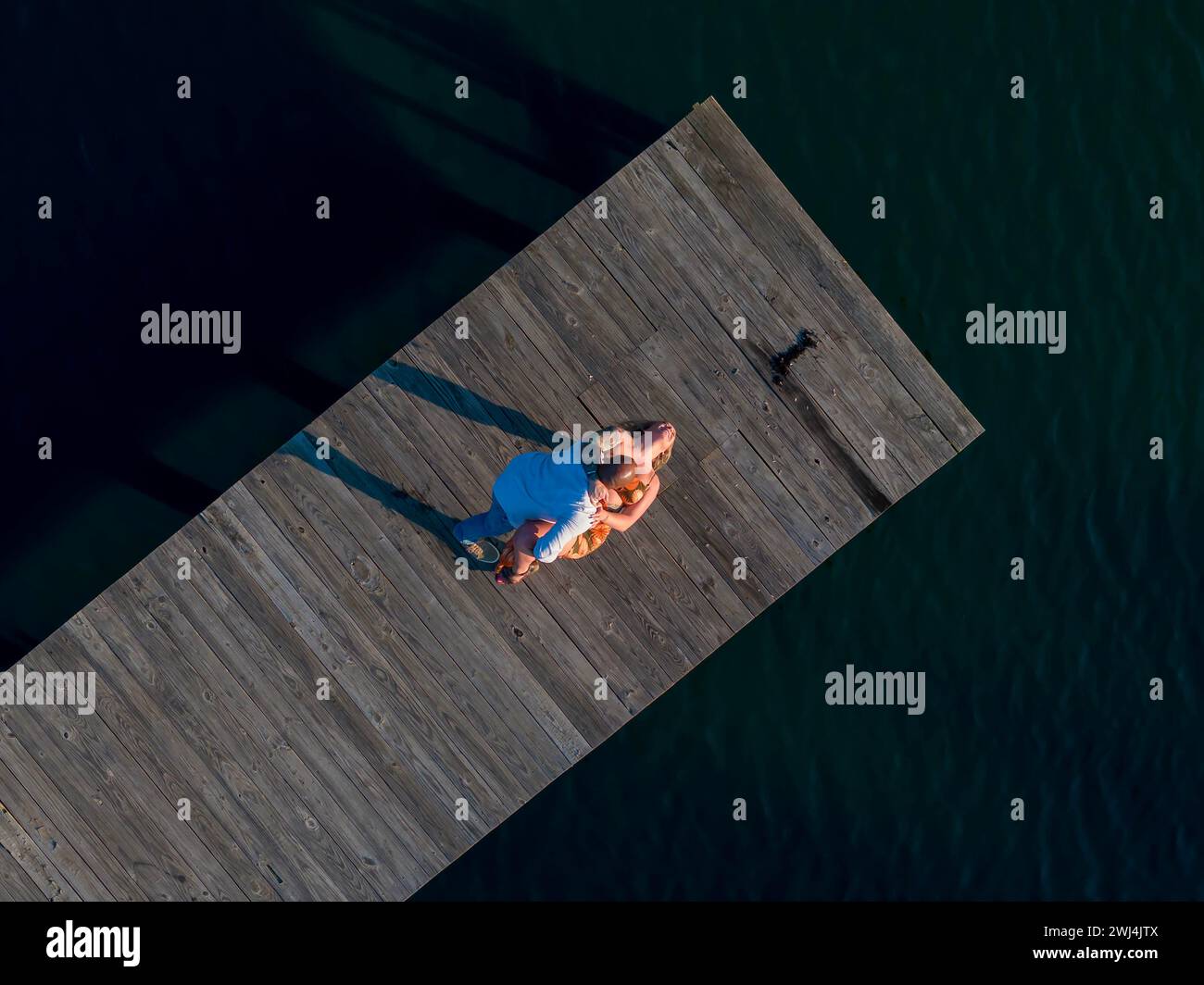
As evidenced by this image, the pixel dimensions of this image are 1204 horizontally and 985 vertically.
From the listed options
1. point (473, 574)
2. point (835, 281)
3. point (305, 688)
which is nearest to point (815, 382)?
point (835, 281)

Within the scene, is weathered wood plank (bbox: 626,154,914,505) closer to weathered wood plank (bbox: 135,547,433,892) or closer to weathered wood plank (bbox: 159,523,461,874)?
weathered wood plank (bbox: 159,523,461,874)

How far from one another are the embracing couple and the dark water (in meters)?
2.85

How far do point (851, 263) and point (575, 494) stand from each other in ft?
15.5

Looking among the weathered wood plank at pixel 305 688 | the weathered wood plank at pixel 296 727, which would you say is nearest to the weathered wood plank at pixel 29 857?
the weathered wood plank at pixel 296 727

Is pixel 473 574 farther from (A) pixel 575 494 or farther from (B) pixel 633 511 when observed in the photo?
(A) pixel 575 494

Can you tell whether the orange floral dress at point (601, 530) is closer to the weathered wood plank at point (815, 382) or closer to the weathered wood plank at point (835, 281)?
the weathered wood plank at point (815, 382)

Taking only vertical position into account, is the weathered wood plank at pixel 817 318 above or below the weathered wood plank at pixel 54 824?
above

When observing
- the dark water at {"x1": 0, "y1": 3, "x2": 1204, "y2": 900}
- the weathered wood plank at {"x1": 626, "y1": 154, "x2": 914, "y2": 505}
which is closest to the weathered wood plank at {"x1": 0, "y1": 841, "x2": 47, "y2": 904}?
the dark water at {"x1": 0, "y1": 3, "x2": 1204, "y2": 900}

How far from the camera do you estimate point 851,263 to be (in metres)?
11.1

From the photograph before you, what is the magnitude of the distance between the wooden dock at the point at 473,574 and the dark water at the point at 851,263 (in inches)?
66.9

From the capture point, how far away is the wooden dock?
30.9 ft

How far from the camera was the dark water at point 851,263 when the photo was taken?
35.9 feet

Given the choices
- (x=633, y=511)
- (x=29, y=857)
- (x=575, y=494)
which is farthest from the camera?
(x=29, y=857)

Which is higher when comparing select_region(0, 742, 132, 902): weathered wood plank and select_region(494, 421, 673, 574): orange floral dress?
select_region(494, 421, 673, 574): orange floral dress
